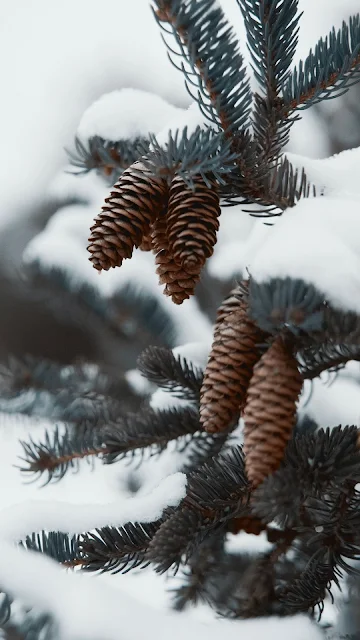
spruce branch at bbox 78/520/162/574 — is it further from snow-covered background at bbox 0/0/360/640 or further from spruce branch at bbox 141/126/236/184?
spruce branch at bbox 141/126/236/184

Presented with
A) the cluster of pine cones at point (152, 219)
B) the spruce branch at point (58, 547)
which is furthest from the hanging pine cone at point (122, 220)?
the spruce branch at point (58, 547)

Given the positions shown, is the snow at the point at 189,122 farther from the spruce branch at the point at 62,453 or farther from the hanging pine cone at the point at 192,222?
the spruce branch at the point at 62,453

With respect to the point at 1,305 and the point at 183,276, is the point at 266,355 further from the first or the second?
the point at 1,305

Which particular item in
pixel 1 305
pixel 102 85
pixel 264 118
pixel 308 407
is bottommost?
pixel 308 407

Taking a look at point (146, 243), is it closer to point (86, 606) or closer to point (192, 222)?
point (192, 222)

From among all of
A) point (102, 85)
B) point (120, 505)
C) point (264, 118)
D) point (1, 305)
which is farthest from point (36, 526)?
point (102, 85)

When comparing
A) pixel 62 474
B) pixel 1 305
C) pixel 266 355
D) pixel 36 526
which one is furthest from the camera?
pixel 1 305
